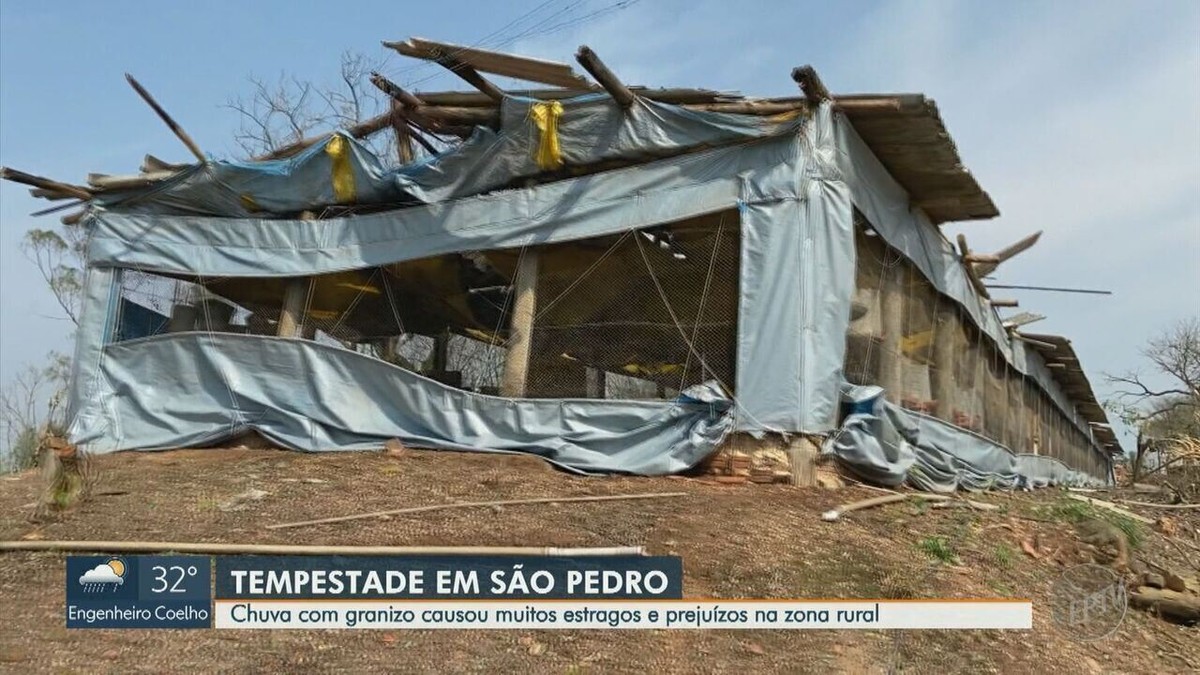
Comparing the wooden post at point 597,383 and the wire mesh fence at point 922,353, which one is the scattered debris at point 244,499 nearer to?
the wooden post at point 597,383

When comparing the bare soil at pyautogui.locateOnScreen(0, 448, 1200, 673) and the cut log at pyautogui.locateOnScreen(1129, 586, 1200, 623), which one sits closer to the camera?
the bare soil at pyautogui.locateOnScreen(0, 448, 1200, 673)

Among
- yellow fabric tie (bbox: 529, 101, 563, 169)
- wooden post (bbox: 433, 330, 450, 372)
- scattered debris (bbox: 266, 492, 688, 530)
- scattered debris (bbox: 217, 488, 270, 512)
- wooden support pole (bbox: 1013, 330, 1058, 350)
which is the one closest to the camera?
scattered debris (bbox: 266, 492, 688, 530)

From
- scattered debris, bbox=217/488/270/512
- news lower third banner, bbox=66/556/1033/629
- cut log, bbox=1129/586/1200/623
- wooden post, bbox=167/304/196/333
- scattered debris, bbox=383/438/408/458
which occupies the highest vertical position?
wooden post, bbox=167/304/196/333

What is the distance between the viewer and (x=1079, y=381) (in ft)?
67.8

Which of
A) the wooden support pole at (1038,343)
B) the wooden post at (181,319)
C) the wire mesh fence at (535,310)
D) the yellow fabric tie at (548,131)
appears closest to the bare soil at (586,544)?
the wire mesh fence at (535,310)

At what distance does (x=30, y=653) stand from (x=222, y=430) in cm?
585

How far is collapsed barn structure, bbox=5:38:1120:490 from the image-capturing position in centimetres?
764

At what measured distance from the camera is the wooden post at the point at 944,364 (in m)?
10.5

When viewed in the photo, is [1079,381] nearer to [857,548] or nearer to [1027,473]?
[1027,473]

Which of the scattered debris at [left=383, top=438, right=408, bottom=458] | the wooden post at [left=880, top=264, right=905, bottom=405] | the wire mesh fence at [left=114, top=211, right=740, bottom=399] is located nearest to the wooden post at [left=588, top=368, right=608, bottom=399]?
the wire mesh fence at [left=114, top=211, right=740, bottom=399]

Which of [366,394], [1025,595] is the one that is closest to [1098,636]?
[1025,595]

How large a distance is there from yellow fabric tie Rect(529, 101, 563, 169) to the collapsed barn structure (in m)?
0.02

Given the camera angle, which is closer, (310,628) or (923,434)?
(310,628)

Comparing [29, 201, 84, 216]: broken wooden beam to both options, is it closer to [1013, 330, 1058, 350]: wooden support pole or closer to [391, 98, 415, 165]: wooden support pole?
[391, 98, 415, 165]: wooden support pole
